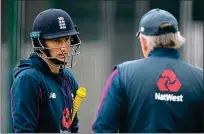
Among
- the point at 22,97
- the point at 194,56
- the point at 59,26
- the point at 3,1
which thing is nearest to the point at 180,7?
the point at 194,56

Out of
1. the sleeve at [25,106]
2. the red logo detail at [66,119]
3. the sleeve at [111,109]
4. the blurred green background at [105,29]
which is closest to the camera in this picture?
the sleeve at [111,109]

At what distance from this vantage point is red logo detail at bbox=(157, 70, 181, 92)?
3148mm

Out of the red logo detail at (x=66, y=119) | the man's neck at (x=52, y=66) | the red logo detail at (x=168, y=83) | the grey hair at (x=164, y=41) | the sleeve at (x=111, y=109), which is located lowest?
the red logo detail at (x=66, y=119)

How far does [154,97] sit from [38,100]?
74cm

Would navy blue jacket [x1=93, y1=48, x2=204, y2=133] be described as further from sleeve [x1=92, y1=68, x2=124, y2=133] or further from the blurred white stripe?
the blurred white stripe

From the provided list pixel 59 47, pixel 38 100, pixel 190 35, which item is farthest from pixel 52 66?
pixel 190 35

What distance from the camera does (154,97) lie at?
313 cm

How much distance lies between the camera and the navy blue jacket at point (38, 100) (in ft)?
11.4

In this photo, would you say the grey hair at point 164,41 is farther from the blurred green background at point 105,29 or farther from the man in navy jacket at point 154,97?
the blurred green background at point 105,29

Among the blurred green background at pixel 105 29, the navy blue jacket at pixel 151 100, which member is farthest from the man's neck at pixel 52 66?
the blurred green background at pixel 105 29

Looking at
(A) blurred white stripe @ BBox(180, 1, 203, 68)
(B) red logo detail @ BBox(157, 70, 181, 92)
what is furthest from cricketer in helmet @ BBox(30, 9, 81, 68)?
(A) blurred white stripe @ BBox(180, 1, 203, 68)

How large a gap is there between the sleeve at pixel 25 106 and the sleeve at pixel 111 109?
0.47m

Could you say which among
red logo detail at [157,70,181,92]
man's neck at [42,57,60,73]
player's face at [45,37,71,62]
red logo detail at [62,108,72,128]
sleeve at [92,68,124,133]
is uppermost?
player's face at [45,37,71,62]

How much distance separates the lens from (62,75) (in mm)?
3822
